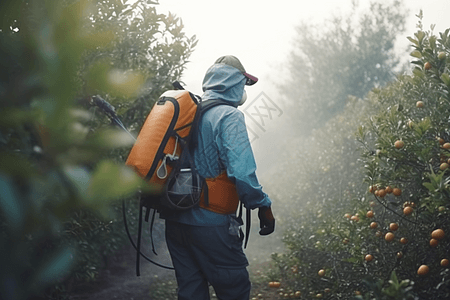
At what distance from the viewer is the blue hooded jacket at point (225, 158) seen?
2309 millimetres

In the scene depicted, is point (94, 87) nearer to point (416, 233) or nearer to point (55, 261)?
point (55, 261)

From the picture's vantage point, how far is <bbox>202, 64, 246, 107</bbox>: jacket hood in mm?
2652

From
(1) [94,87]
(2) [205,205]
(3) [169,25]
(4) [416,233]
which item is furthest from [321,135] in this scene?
(1) [94,87]

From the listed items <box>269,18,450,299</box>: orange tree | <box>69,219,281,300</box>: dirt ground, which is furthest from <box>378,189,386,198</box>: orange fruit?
<box>69,219,281,300</box>: dirt ground

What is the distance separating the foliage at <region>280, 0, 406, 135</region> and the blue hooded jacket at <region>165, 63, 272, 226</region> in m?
11.6

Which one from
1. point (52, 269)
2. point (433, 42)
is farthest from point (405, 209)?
point (52, 269)

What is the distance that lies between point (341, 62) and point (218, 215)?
42.3 feet

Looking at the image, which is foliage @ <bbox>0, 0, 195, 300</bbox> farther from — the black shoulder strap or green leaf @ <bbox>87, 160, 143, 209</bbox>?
the black shoulder strap

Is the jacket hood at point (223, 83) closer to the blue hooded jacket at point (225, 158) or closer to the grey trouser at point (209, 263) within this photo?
the blue hooded jacket at point (225, 158)

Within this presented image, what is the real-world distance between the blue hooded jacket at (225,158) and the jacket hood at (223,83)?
0.30 feet

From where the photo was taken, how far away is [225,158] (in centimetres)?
237

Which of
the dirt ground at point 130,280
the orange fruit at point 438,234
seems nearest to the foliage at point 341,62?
the dirt ground at point 130,280

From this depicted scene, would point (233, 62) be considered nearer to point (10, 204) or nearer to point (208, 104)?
point (208, 104)

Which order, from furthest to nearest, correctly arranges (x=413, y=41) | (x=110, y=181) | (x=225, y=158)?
(x=413, y=41), (x=225, y=158), (x=110, y=181)
